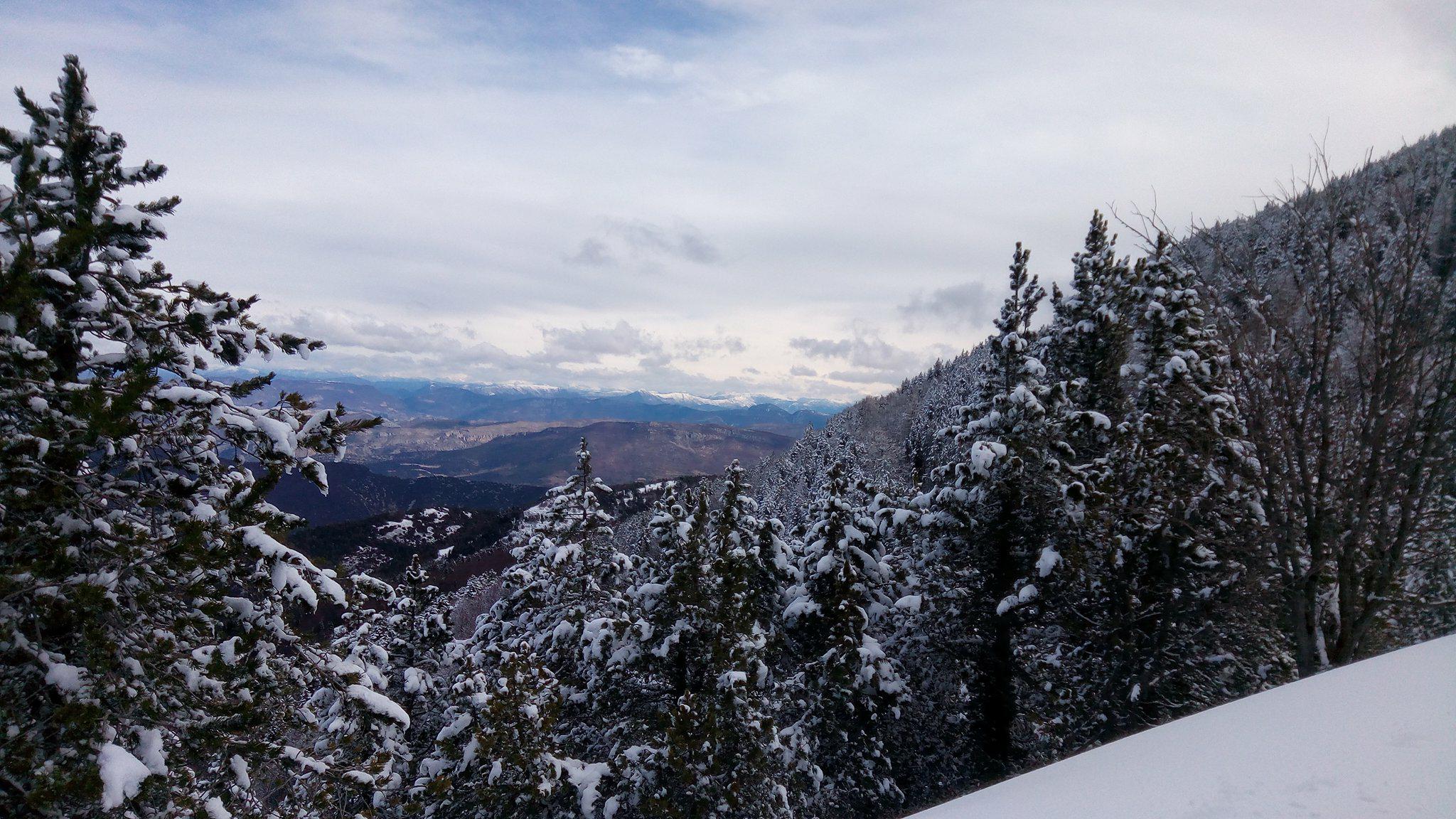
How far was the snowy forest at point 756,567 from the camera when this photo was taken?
416 centimetres

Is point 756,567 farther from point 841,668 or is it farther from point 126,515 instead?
point 126,515

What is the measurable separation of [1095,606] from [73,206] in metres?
15.6

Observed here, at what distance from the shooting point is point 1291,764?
115 inches

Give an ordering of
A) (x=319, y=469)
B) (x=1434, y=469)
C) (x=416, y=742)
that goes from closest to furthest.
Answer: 1. (x=319, y=469)
2. (x=1434, y=469)
3. (x=416, y=742)

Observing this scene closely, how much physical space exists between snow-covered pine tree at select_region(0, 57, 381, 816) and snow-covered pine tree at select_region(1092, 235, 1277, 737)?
36.5ft

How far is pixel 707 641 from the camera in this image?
38.4ft

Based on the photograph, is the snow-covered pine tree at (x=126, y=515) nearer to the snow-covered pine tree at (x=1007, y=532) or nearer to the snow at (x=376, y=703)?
the snow at (x=376, y=703)

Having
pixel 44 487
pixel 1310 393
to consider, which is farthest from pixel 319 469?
pixel 1310 393

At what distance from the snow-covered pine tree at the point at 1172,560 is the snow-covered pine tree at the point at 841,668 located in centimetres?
435

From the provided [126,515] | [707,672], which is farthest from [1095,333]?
[126,515]

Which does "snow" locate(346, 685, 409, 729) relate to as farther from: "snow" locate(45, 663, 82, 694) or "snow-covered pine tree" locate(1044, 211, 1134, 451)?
"snow-covered pine tree" locate(1044, 211, 1134, 451)

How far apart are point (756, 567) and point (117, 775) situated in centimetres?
1045

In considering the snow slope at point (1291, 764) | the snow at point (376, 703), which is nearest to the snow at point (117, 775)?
the snow at point (376, 703)

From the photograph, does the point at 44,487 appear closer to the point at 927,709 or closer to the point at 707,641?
the point at 707,641
